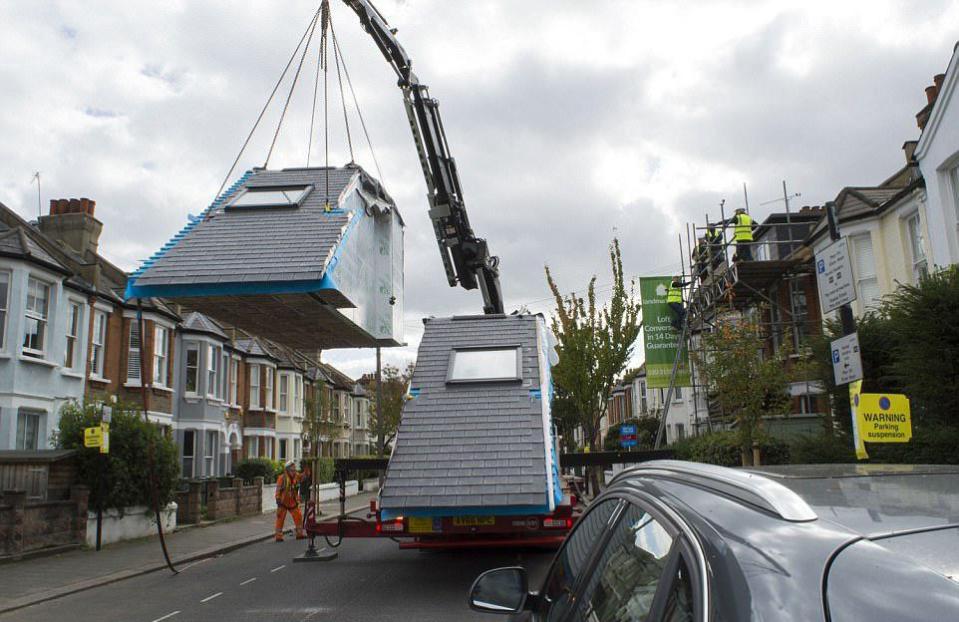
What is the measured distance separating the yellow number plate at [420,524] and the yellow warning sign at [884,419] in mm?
5144

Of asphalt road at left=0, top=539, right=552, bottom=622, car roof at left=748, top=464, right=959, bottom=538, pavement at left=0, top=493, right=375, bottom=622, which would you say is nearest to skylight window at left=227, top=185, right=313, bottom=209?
asphalt road at left=0, top=539, right=552, bottom=622

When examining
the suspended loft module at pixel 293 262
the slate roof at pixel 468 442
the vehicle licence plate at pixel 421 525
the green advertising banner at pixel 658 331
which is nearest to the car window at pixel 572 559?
the slate roof at pixel 468 442

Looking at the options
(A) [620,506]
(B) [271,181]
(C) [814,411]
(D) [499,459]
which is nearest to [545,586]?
(A) [620,506]

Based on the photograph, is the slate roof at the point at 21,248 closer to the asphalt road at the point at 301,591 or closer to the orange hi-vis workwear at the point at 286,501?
the orange hi-vis workwear at the point at 286,501

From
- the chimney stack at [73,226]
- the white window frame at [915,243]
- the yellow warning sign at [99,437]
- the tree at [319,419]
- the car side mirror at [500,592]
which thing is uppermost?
the chimney stack at [73,226]

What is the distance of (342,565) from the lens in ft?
40.8

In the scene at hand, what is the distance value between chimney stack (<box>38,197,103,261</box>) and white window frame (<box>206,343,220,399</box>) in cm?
558

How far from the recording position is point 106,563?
14.1 metres

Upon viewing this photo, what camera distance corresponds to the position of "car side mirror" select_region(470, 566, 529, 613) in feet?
10.4

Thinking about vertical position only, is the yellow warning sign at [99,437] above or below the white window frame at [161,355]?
below

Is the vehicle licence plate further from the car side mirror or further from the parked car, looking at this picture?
the parked car

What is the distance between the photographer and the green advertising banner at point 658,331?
2461 cm

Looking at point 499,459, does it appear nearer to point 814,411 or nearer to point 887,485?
point 887,485

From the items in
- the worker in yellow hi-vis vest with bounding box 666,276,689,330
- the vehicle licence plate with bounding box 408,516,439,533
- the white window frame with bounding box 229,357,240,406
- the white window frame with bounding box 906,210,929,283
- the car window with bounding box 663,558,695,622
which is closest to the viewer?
the car window with bounding box 663,558,695,622
